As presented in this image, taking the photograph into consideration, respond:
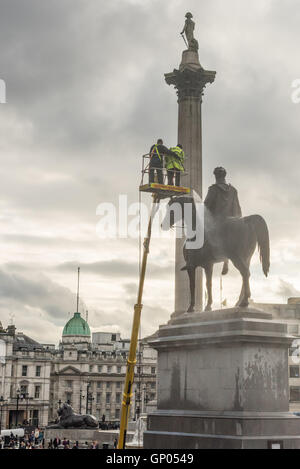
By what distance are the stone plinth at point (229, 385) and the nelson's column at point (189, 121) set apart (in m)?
23.8

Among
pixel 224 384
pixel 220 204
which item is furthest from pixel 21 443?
pixel 224 384

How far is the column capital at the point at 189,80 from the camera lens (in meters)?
46.4

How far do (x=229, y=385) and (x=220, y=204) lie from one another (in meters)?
5.30

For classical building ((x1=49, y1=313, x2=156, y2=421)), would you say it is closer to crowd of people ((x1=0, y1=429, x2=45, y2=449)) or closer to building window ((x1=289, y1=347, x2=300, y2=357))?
building window ((x1=289, y1=347, x2=300, y2=357))

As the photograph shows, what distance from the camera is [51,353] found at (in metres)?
125

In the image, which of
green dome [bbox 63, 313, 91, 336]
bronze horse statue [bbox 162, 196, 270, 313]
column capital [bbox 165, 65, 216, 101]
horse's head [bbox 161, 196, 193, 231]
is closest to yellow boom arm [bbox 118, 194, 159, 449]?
horse's head [bbox 161, 196, 193, 231]

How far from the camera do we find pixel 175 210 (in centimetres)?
2206

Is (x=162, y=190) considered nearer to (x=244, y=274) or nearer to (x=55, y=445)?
(x=244, y=274)

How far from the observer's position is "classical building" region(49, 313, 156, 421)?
4883 inches

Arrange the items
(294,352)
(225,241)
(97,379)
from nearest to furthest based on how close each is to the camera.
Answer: (225,241)
(294,352)
(97,379)

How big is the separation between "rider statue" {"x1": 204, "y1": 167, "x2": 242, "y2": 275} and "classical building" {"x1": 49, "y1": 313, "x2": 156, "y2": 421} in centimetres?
10262

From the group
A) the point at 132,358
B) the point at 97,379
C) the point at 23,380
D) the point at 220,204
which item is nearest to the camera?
the point at 220,204

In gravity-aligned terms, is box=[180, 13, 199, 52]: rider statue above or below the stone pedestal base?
above

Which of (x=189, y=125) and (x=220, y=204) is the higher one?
(x=189, y=125)
